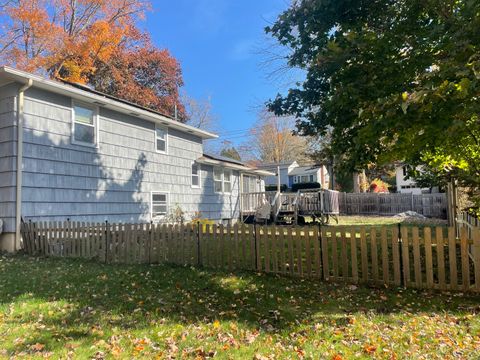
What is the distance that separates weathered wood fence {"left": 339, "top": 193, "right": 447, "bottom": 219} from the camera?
2559 cm

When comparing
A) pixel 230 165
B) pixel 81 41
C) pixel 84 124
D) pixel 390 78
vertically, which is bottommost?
pixel 230 165

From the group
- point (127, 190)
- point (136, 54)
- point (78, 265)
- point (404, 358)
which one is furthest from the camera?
point (136, 54)

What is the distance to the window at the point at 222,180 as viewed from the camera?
62.9ft

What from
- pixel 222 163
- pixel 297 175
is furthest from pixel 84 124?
pixel 297 175

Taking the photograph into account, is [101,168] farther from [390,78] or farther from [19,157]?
[390,78]

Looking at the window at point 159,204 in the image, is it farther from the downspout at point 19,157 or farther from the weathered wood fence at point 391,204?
the weathered wood fence at point 391,204

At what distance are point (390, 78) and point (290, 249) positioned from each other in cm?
354

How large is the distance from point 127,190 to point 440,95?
1160 centimetres

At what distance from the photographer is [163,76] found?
34250 mm

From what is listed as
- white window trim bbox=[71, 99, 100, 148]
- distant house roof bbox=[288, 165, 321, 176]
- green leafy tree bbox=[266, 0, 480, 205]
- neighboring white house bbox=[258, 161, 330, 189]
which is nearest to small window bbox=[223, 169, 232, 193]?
white window trim bbox=[71, 99, 100, 148]

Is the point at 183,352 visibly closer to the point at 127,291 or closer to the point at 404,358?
the point at 404,358

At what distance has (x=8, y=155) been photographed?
10.1m

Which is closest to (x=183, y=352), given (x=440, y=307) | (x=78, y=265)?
(x=440, y=307)

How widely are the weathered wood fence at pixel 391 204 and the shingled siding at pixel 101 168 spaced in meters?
15.3
